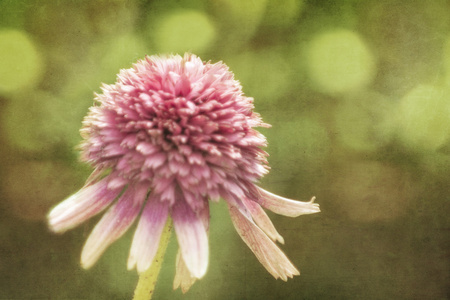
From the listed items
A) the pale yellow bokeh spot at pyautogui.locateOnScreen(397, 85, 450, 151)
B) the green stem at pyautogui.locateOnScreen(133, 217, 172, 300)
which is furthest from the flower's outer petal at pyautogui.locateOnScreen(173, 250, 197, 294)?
the pale yellow bokeh spot at pyautogui.locateOnScreen(397, 85, 450, 151)

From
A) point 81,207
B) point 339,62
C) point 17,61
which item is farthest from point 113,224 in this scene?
point 339,62

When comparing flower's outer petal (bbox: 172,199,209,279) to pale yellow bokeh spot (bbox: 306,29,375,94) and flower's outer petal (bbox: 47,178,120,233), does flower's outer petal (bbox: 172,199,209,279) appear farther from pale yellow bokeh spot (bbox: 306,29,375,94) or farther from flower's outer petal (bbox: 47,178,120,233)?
pale yellow bokeh spot (bbox: 306,29,375,94)

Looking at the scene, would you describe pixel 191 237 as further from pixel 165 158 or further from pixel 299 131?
pixel 299 131

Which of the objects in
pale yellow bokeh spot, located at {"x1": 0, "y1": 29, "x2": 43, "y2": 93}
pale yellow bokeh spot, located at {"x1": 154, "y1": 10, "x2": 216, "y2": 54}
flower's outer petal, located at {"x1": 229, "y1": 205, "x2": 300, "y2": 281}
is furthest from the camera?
pale yellow bokeh spot, located at {"x1": 154, "y1": 10, "x2": 216, "y2": 54}

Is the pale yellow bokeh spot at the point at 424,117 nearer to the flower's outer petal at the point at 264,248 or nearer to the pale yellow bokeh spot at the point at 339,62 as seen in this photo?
the pale yellow bokeh spot at the point at 339,62

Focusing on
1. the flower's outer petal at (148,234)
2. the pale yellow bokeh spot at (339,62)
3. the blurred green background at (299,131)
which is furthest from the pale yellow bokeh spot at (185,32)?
the flower's outer petal at (148,234)
